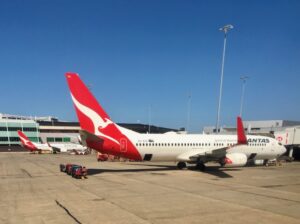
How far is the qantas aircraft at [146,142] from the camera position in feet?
101

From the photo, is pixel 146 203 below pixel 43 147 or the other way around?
the other way around

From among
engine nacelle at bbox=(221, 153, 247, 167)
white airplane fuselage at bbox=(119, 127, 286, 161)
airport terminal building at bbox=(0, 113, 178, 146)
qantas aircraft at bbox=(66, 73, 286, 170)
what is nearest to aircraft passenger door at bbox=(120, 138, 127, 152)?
qantas aircraft at bbox=(66, 73, 286, 170)

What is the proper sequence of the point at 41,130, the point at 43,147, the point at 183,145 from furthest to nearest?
the point at 41,130 < the point at 43,147 < the point at 183,145

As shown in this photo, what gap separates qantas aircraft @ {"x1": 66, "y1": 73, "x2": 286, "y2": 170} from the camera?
1210 inches

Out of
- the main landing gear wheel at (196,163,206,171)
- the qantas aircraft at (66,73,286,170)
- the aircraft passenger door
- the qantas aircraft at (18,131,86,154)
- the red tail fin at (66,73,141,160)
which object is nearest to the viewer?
the red tail fin at (66,73,141,160)

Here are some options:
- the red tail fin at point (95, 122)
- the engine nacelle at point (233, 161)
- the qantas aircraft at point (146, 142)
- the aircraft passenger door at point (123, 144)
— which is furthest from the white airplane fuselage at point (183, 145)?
the engine nacelle at point (233, 161)

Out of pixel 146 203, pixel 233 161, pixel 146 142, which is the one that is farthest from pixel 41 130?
pixel 146 203

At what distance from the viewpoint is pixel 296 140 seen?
5784cm

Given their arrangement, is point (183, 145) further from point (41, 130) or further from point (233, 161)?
point (41, 130)

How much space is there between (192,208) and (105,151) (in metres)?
16.8

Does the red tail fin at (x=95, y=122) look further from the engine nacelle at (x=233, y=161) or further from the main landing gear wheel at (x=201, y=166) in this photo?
the engine nacelle at (x=233, y=161)

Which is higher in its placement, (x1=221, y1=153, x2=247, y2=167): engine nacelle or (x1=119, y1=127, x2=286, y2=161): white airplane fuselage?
(x1=119, y1=127, x2=286, y2=161): white airplane fuselage

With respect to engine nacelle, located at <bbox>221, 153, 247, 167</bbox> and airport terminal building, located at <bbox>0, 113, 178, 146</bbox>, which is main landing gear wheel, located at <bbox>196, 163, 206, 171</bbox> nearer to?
engine nacelle, located at <bbox>221, 153, 247, 167</bbox>

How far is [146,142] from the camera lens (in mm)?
34188
